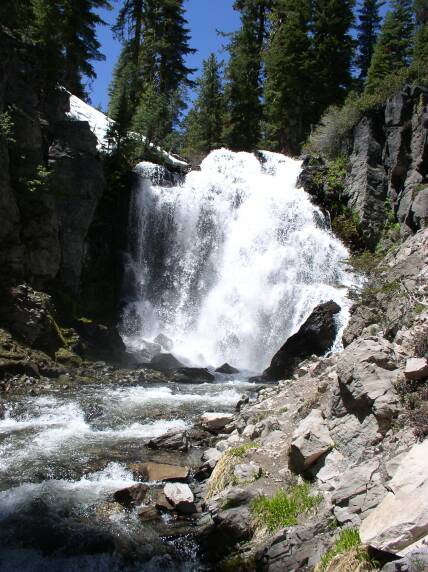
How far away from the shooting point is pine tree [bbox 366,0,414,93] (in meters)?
34.2

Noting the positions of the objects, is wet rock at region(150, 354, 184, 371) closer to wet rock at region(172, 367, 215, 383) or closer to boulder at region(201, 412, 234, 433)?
wet rock at region(172, 367, 215, 383)

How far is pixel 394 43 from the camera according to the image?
3516cm

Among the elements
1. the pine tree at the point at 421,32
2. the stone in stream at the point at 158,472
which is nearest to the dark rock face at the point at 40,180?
the stone in stream at the point at 158,472

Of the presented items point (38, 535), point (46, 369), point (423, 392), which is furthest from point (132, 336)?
point (423, 392)

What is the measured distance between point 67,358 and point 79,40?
2208 cm

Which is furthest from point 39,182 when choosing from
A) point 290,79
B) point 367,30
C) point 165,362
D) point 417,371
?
point 367,30

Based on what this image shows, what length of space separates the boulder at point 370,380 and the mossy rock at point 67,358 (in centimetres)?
1197

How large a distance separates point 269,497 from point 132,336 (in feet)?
56.7

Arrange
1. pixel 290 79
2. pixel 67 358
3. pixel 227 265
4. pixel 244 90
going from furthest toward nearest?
pixel 244 90 < pixel 290 79 < pixel 227 265 < pixel 67 358

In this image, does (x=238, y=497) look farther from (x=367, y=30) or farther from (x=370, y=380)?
(x=367, y=30)

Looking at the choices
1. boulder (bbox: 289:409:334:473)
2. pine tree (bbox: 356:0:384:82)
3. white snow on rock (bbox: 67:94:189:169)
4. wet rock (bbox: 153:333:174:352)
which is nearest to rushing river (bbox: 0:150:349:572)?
wet rock (bbox: 153:333:174:352)

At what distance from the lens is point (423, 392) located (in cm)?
606

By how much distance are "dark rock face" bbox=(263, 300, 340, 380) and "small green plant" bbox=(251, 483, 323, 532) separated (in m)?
12.0

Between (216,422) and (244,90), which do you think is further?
(244,90)
